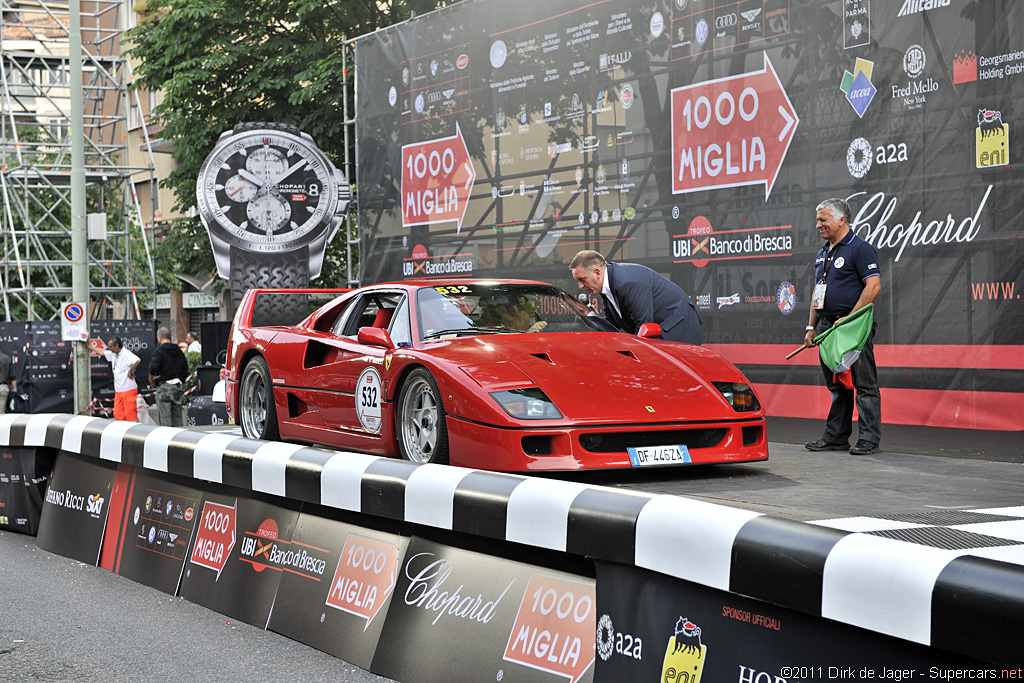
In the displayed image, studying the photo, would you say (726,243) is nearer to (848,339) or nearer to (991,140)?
(991,140)

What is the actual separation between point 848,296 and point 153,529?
13.4 ft

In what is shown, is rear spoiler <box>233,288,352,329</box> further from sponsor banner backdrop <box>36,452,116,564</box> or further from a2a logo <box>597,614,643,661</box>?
a2a logo <box>597,614,643,661</box>

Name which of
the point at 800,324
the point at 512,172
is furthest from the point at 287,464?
the point at 512,172

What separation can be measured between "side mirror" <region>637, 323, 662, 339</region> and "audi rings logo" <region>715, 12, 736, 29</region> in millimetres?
4747

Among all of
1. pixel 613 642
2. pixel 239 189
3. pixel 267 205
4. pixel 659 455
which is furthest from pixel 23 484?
pixel 267 205

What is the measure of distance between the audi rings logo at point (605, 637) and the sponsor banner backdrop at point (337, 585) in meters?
1.14

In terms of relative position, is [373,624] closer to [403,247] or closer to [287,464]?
[287,464]

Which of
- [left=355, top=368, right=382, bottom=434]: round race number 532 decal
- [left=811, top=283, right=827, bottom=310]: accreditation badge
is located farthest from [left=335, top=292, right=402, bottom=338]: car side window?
[left=811, top=283, right=827, bottom=310]: accreditation badge

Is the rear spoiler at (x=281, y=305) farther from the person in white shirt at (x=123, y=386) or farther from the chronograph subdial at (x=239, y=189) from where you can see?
the person in white shirt at (x=123, y=386)

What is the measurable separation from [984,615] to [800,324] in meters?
7.79

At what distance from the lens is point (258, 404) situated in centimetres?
816

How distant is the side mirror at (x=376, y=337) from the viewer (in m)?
6.30

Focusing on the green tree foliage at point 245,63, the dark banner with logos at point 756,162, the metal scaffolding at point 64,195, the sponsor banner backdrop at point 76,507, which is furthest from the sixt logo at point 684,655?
the green tree foliage at point 245,63

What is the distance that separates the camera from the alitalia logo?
8.76 meters
